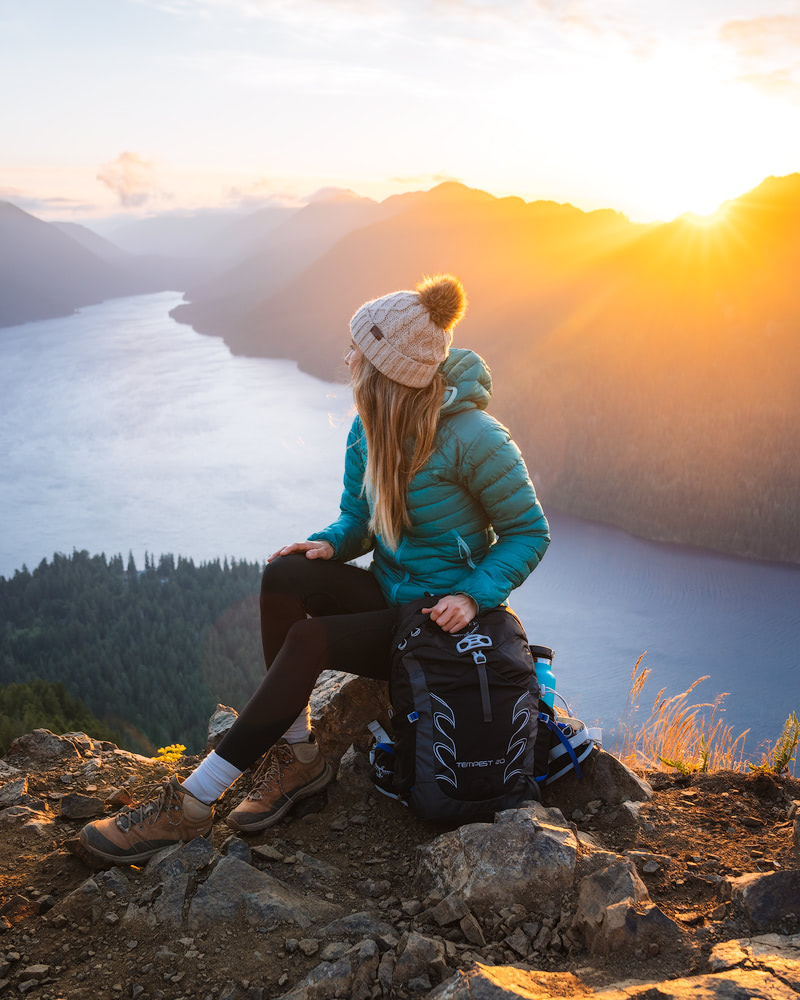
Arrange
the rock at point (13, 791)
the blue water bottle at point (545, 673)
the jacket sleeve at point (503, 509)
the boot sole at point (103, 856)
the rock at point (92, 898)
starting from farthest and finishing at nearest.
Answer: the rock at point (13, 791) < the blue water bottle at point (545, 673) < the jacket sleeve at point (503, 509) < the boot sole at point (103, 856) < the rock at point (92, 898)

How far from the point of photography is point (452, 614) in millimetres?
2871

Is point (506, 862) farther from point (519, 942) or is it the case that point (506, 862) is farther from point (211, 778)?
point (211, 778)

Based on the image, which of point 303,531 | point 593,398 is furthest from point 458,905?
point 593,398

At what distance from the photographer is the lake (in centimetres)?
3778

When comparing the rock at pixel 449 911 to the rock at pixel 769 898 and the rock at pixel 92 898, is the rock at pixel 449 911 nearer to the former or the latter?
the rock at pixel 769 898

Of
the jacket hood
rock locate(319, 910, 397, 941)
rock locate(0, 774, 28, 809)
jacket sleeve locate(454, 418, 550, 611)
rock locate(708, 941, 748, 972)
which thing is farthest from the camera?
rock locate(0, 774, 28, 809)

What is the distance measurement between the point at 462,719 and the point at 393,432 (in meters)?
1.15

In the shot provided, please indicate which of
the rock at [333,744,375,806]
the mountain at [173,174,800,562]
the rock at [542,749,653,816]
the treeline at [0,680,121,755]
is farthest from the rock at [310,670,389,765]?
the mountain at [173,174,800,562]

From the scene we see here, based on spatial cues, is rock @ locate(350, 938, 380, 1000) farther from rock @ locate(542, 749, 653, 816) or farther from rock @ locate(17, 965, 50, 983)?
rock @ locate(542, 749, 653, 816)

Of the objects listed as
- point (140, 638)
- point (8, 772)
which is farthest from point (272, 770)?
point (140, 638)

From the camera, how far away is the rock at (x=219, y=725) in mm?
4152

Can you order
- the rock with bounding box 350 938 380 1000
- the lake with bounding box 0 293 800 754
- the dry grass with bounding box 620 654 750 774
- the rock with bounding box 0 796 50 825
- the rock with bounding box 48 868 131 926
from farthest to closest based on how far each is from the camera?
1. the lake with bounding box 0 293 800 754
2. the dry grass with bounding box 620 654 750 774
3. the rock with bounding box 0 796 50 825
4. the rock with bounding box 48 868 131 926
5. the rock with bounding box 350 938 380 1000

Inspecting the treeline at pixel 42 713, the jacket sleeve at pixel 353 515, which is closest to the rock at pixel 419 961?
the jacket sleeve at pixel 353 515

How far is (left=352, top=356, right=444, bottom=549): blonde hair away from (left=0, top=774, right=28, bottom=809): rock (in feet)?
7.17
